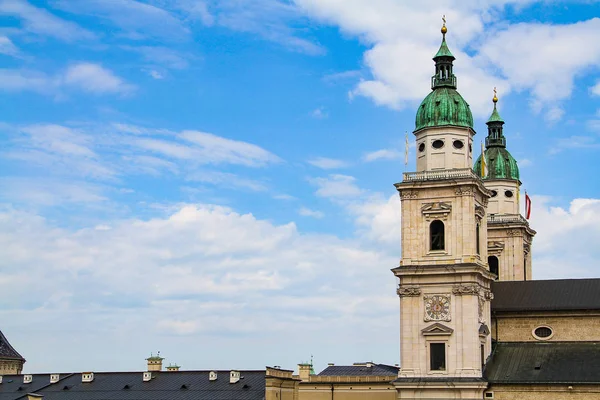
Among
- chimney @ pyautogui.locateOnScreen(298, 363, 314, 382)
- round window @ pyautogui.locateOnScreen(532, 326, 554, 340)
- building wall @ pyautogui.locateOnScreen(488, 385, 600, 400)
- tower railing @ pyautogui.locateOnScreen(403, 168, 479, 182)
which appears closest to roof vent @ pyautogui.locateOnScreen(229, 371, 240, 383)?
chimney @ pyautogui.locateOnScreen(298, 363, 314, 382)

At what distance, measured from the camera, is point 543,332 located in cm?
8575

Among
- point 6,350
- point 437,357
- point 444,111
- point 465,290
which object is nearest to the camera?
point 465,290

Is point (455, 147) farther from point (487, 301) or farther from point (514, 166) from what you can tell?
point (514, 166)

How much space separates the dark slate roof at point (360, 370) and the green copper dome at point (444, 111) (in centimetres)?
2691

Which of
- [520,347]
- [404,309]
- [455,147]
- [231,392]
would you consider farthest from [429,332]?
[231,392]

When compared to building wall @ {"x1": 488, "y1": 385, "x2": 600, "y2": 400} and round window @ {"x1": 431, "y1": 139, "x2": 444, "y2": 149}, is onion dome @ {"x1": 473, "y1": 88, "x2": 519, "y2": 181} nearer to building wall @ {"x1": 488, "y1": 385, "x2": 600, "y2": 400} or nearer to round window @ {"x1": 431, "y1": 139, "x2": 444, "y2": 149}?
round window @ {"x1": 431, "y1": 139, "x2": 444, "y2": 149}

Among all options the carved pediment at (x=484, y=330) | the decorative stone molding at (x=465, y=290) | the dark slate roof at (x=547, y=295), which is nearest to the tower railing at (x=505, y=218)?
the dark slate roof at (x=547, y=295)

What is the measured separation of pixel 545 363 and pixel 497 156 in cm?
2830

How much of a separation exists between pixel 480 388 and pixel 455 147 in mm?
19366

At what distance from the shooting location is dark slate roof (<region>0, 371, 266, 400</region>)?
93.3 meters

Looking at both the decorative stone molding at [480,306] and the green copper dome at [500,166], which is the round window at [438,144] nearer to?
the decorative stone molding at [480,306]

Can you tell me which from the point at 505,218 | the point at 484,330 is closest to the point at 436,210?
the point at 484,330

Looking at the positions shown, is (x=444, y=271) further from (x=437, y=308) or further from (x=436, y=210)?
(x=436, y=210)

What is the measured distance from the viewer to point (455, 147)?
85250mm
